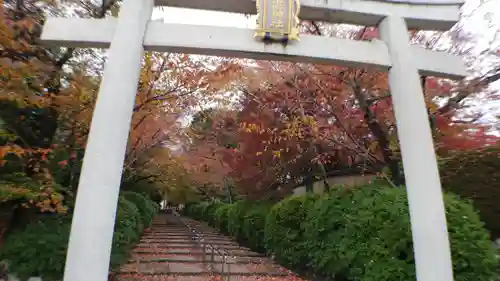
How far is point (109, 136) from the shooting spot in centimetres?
464

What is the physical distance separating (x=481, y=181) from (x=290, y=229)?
5.57 m

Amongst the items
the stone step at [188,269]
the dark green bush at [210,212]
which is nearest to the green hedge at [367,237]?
the stone step at [188,269]

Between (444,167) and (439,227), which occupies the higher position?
(444,167)

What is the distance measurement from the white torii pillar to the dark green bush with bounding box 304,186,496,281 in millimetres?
4216

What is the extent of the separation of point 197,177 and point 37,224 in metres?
20.1

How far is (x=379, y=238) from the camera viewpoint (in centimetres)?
636

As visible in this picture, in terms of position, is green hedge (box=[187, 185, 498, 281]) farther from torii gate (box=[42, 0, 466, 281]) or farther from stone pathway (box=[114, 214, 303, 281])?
stone pathway (box=[114, 214, 303, 281])

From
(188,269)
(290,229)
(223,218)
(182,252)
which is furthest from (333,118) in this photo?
(223,218)

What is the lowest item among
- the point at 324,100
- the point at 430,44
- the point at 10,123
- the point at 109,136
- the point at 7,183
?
the point at 7,183

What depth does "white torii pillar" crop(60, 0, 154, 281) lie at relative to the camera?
433cm

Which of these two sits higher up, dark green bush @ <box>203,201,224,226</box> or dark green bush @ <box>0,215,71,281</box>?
dark green bush @ <box>203,201,224,226</box>

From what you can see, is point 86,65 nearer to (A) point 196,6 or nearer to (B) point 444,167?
(A) point 196,6

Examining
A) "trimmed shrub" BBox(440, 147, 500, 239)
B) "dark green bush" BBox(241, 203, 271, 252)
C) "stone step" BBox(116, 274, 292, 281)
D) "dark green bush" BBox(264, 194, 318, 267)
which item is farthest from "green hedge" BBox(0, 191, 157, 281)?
"dark green bush" BBox(241, 203, 271, 252)

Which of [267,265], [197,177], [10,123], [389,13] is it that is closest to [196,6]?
[389,13]
